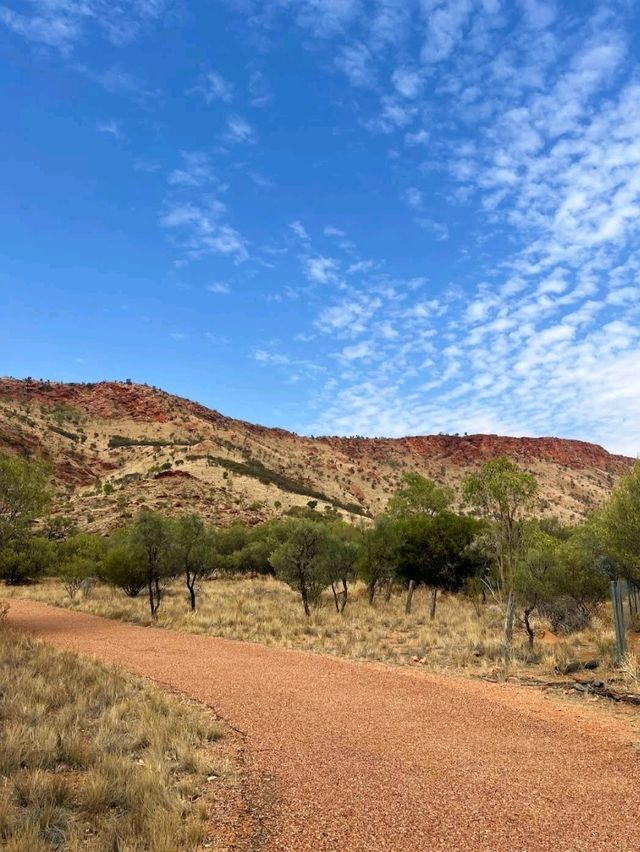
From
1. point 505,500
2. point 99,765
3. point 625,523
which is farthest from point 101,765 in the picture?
point 505,500

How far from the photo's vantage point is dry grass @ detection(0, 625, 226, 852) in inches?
206

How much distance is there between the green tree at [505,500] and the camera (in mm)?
17250

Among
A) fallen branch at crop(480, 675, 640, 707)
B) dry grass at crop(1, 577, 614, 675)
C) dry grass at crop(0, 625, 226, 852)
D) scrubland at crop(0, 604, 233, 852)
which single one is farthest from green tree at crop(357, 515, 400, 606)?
scrubland at crop(0, 604, 233, 852)

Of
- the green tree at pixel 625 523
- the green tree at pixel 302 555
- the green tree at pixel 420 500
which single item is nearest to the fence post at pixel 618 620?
the green tree at pixel 625 523

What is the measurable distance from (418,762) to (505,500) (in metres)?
11.2

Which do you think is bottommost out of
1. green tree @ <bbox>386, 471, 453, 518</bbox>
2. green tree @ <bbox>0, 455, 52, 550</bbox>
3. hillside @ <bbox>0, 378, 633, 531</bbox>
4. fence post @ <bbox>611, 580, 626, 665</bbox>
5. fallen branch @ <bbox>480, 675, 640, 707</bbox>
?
fallen branch @ <bbox>480, 675, 640, 707</bbox>

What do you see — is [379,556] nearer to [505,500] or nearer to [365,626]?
[365,626]

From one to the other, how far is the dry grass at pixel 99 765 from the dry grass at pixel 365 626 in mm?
8190

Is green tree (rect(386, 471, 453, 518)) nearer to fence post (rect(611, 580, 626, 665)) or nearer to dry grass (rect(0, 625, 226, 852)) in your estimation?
fence post (rect(611, 580, 626, 665))

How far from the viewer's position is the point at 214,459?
70625 millimetres

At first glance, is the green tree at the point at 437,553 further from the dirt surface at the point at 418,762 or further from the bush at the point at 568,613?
the dirt surface at the point at 418,762

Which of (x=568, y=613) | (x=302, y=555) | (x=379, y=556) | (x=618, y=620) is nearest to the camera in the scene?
(x=618, y=620)

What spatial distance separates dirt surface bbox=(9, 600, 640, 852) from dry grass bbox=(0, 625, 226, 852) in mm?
720

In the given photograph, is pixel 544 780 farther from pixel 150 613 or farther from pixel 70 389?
pixel 70 389
